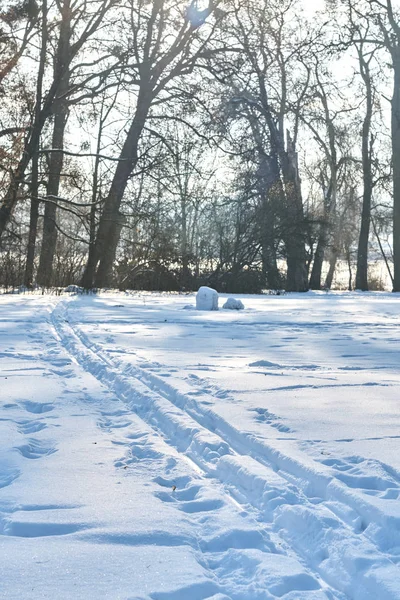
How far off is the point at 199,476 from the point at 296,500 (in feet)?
1.81

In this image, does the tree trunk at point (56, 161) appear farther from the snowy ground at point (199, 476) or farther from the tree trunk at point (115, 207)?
the snowy ground at point (199, 476)

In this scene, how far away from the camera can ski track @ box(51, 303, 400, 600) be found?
221cm

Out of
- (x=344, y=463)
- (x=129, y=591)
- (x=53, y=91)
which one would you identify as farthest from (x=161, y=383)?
(x=53, y=91)

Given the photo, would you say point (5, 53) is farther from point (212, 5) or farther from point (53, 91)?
point (212, 5)

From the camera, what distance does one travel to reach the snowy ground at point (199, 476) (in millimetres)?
2170

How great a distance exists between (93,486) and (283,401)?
1973mm

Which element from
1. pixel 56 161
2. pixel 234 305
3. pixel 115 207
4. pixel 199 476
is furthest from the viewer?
pixel 56 161

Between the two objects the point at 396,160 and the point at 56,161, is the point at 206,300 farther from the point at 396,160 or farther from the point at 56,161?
the point at 396,160

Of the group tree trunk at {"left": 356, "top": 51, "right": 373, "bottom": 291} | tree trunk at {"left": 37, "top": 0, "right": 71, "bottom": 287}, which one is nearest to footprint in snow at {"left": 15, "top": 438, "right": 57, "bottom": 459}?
tree trunk at {"left": 37, "top": 0, "right": 71, "bottom": 287}

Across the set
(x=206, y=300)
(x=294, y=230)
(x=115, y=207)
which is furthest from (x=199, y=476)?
(x=294, y=230)

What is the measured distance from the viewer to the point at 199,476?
3189mm

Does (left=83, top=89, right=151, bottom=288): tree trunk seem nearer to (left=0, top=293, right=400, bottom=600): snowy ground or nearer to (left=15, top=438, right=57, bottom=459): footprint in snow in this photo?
(left=0, top=293, right=400, bottom=600): snowy ground

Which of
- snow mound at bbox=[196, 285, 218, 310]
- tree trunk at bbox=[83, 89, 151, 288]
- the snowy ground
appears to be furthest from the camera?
tree trunk at bbox=[83, 89, 151, 288]

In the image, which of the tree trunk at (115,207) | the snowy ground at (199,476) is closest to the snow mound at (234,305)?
the snowy ground at (199,476)
